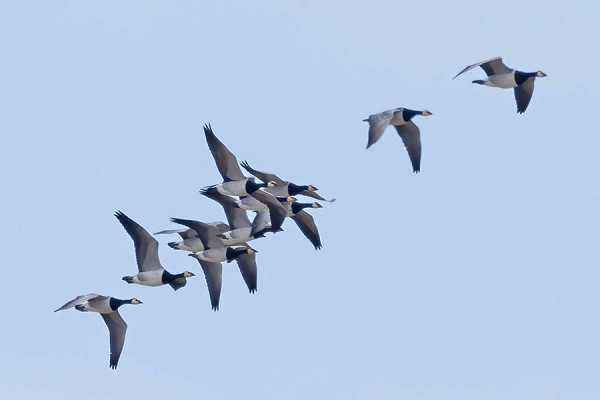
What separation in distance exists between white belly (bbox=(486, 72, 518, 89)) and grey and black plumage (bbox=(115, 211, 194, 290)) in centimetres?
696

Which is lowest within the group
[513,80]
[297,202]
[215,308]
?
[215,308]

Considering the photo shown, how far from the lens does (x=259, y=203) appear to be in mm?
27109

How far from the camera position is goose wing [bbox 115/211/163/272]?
25.8 m

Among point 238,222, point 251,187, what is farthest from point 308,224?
point 251,187

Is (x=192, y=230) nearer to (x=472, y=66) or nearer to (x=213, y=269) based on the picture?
(x=213, y=269)

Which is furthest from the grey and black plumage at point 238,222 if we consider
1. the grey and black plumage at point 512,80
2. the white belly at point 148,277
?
the grey and black plumage at point 512,80

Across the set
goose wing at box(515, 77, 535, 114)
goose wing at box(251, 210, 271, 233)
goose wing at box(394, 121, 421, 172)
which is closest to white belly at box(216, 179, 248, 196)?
goose wing at box(251, 210, 271, 233)

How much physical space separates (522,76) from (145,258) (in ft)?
25.4

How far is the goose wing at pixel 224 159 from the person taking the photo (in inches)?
1061

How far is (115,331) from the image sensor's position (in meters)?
26.5

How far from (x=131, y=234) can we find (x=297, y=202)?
3807 mm

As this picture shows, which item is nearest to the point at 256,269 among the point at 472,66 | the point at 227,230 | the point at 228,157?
the point at 227,230

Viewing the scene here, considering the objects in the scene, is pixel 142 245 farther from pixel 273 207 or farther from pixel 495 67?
pixel 495 67

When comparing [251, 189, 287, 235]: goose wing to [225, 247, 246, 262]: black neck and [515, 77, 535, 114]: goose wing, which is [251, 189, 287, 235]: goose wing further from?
[515, 77, 535, 114]: goose wing
